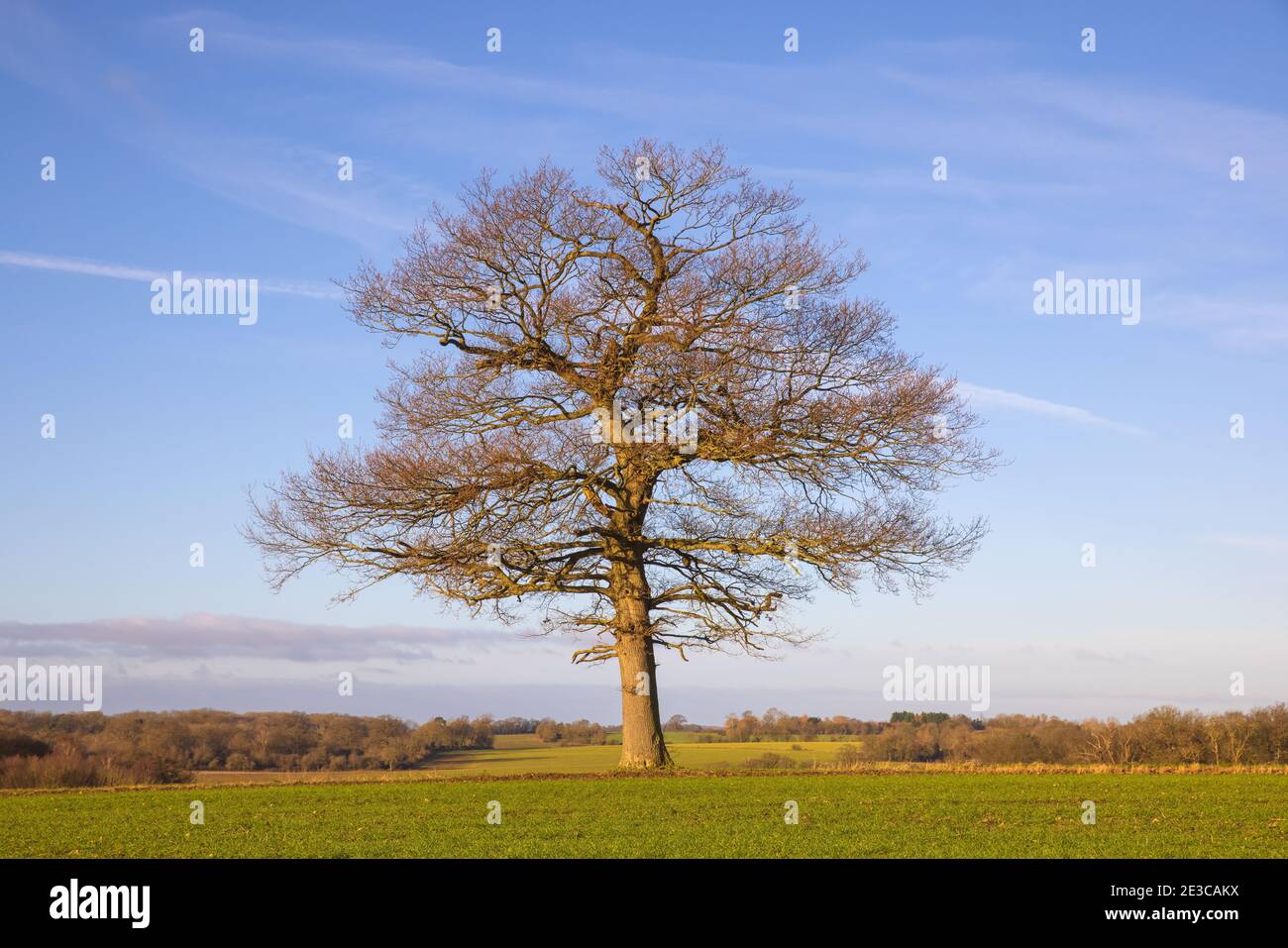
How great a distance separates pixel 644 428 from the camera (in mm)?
23594

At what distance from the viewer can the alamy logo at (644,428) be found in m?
23.4

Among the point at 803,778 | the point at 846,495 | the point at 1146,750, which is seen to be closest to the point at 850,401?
the point at 846,495

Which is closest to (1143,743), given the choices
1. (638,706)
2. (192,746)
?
(638,706)

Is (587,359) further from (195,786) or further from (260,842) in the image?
(260,842)

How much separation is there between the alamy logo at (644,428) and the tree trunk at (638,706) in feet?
13.2

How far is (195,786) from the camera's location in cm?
2095
